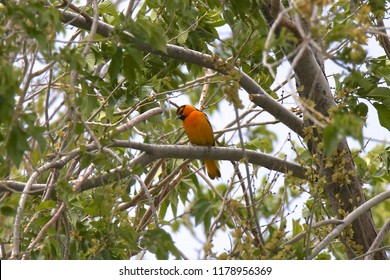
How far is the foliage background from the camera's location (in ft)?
11.4

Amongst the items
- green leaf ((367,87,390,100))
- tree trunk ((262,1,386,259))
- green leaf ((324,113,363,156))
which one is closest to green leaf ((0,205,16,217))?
green leaf ((324,113,363,156))

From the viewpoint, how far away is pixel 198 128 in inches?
264

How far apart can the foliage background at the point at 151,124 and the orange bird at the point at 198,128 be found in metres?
0.11

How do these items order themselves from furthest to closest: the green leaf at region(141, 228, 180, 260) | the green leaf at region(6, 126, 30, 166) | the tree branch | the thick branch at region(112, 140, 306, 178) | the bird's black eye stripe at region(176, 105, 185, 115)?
the bird's black eye stripe at region(176, 105, 185, 115) → the thick branch at region(112, 140, 306, 178) → the tree branch → the green leaf at region(141, 228, 180, 260) → the green leaf at region(6, 126, 30, 166)

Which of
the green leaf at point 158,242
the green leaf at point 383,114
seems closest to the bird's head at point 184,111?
the green leaf at point 383,114

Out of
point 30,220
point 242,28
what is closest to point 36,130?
point 30,220

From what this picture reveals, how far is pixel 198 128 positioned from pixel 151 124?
646 mm

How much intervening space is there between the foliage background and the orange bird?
0.11 meters

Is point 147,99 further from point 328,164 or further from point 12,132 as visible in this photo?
point 12,132

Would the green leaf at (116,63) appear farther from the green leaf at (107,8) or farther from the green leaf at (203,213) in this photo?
the green leaf at (107,8)

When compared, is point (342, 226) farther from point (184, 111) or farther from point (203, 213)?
point (184, 111)

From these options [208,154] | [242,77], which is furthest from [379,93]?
[208,154]

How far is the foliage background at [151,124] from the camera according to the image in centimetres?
346

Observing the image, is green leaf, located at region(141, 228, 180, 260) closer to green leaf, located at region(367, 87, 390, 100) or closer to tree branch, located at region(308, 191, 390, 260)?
tree branch, located at region(308, 191, 390, 260)
